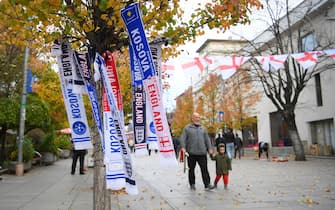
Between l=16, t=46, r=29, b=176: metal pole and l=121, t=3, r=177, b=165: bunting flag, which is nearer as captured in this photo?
l=121, t=3, r=177, b=165: bunting flag

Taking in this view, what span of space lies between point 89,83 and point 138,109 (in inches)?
33.4

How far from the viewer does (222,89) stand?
35.7 m

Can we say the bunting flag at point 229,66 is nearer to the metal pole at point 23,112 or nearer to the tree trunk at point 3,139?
the metal pole at point 23,112

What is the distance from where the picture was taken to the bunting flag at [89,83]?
4840mm

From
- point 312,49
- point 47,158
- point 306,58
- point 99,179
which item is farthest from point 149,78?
point 312,49

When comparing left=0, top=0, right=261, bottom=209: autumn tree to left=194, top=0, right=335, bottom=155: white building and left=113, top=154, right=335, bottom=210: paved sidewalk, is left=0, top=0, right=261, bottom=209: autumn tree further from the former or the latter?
left=194, top=0, right=335, bottom=155: white building

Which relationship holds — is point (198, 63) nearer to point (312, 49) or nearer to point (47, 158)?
point (312, 49)

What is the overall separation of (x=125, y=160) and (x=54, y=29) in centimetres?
233

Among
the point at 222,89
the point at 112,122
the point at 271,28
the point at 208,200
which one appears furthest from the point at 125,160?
the point at 222,89

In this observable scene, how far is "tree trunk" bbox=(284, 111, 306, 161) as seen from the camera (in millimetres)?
19594

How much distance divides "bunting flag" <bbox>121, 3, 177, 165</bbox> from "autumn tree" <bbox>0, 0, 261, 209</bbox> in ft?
1.18

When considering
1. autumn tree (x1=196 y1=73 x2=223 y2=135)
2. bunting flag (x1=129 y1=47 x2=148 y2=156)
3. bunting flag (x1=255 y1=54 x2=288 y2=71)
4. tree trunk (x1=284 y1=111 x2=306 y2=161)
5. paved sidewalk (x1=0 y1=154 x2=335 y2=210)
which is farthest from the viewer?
autumn tree (x1=196 y1=73 x2=223 y2=135)

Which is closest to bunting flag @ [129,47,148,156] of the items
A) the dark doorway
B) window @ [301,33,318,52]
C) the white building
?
the white building

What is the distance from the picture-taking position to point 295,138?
1995 cm
